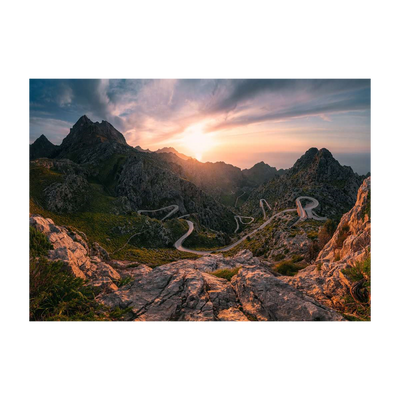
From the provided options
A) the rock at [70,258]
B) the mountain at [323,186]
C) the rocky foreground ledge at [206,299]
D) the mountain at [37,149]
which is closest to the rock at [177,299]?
the rocky foreground ledge at [206,299]

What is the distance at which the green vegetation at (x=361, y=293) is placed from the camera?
15.1ft

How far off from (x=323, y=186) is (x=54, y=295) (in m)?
87.5

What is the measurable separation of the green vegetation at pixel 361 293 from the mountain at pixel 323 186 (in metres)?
56.1

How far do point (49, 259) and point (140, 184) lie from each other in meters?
74.9

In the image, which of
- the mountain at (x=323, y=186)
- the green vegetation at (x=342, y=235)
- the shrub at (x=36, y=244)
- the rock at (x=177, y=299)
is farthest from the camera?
the mountain at (x=323, y=186)

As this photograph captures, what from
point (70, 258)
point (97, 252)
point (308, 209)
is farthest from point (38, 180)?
point (308, 209)

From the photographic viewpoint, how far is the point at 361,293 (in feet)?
16.3

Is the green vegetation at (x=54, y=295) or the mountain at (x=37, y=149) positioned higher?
the mountain at (x=37, y=149)

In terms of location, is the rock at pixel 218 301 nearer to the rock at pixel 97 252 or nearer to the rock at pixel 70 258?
the rock at pixel 70 258

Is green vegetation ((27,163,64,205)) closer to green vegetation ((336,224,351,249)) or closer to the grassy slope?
the grassy slope

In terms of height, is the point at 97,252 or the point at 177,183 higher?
the point at 177,183

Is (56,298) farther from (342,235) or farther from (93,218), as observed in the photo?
(342,235)
